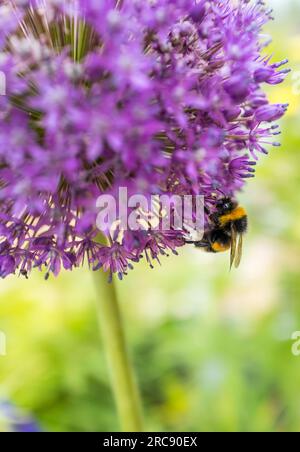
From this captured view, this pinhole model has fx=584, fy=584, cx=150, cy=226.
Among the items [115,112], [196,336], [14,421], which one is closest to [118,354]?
[14,421]

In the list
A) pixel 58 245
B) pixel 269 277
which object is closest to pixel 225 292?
pixel 269 277

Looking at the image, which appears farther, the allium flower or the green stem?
the green stem

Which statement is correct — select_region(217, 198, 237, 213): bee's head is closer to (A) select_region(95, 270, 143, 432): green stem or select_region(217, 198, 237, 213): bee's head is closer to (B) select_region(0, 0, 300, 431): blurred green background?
(A) select_region(95, 270, 143, 432): green stem

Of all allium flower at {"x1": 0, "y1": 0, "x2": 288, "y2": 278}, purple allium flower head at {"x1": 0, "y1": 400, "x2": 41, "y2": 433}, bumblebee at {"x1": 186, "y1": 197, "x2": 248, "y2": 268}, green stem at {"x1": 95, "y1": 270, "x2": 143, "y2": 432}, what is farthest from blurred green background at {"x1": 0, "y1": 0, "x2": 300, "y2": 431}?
allium flower at {"x1": 0, "y1": 0, "x2": 288, "y2": 278}

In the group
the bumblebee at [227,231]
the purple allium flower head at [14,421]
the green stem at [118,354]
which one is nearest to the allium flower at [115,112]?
the green stem at [118,354]

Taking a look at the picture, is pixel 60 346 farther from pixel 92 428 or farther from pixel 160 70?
pixel 160 70

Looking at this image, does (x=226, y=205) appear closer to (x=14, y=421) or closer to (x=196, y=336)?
(x=14, y=421)

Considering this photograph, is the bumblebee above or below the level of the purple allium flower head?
above

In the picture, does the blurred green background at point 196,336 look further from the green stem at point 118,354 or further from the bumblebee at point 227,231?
the green stem at point 118,354
